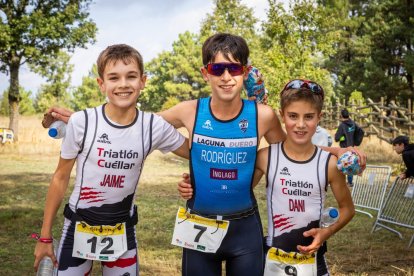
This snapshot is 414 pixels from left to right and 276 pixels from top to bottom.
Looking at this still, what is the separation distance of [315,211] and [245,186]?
1.48ft

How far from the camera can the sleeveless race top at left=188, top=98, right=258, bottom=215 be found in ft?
8.85

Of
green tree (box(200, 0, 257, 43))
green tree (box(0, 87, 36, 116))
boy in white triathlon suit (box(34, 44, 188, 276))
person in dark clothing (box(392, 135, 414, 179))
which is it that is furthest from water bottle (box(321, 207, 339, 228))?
green tree (box(0, 87, 36, 116))

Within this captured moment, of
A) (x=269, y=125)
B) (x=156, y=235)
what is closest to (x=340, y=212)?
(x=269, y=125)

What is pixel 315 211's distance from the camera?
270cm

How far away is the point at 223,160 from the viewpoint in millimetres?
2697

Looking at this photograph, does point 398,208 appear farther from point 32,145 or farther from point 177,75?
point 177,75

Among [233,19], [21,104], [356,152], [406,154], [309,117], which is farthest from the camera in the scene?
[21,104]

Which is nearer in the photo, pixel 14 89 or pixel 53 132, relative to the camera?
pixel 53 132

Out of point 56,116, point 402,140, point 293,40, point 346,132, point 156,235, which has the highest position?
point 293,40

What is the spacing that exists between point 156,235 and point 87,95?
201ft

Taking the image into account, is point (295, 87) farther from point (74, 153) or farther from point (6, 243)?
point (6, 243)

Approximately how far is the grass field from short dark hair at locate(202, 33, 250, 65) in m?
3.22

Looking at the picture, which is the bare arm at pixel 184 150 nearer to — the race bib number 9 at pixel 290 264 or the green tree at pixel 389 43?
the race bib number 9 at pixel 290 264

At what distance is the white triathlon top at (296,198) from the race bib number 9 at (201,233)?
33cm
